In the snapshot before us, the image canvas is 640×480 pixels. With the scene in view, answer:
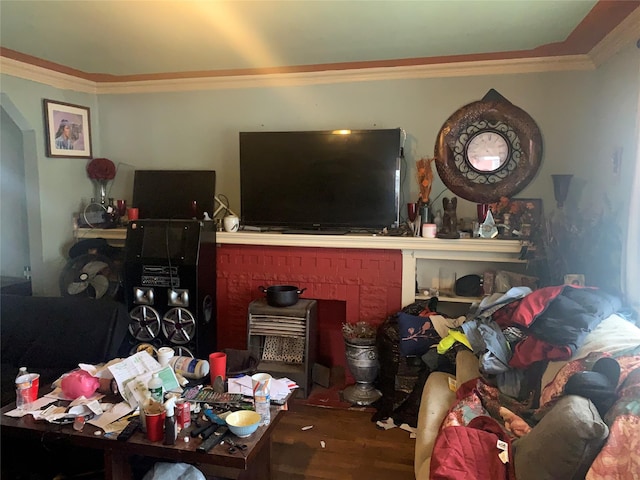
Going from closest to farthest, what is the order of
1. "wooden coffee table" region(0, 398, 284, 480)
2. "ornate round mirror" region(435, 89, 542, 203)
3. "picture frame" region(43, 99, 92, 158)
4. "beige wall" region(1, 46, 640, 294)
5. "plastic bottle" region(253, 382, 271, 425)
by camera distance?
"wooden coffee table" region(0, 398, 284, 480), "plastic bottle" region(253, 382, 271, 425), "beige wall" region(1, 46, 640, 294), "ornate round mirror" region(435, 89, 542, 203), "picture frame" region(43, 99, 92, 158)

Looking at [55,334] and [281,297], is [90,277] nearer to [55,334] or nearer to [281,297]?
[55,334]

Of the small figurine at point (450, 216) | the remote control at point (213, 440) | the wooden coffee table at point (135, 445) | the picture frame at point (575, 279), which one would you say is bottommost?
the wooden coffee table at point (135, 445)

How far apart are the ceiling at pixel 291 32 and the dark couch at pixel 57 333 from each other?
1609 mm

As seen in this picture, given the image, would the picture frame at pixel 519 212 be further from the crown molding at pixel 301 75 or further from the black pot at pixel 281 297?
the black pot at pixel 281 297

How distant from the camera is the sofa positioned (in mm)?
1446

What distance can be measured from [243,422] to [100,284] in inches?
84.9

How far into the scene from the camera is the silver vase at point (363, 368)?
319 centimetres

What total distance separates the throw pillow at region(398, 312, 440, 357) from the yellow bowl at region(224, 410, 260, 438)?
124cm

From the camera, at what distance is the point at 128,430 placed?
1.88 metres

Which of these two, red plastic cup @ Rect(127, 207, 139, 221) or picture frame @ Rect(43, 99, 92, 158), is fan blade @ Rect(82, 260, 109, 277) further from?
picture frame @ Rect(43, 99, 92, 158)

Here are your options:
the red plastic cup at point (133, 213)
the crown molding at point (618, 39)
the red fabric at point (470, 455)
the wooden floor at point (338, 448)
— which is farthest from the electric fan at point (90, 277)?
the crown molding at point (618, 39)

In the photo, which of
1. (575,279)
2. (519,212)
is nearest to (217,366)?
(575,279)

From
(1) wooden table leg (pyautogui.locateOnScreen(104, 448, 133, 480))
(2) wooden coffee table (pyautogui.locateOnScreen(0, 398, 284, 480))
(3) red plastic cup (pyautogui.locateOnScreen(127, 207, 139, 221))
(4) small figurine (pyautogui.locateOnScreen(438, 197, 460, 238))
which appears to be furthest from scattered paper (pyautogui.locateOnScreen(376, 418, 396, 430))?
(3) red plastic cup (pyautogui.locateOnScreen(127, 207, 139, 221))

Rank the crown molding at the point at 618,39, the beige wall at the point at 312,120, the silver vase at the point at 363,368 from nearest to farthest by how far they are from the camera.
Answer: the crown molding at the point at 618,39
the beige wall at the point at 312,120
the silver vase at the point at 363,368
